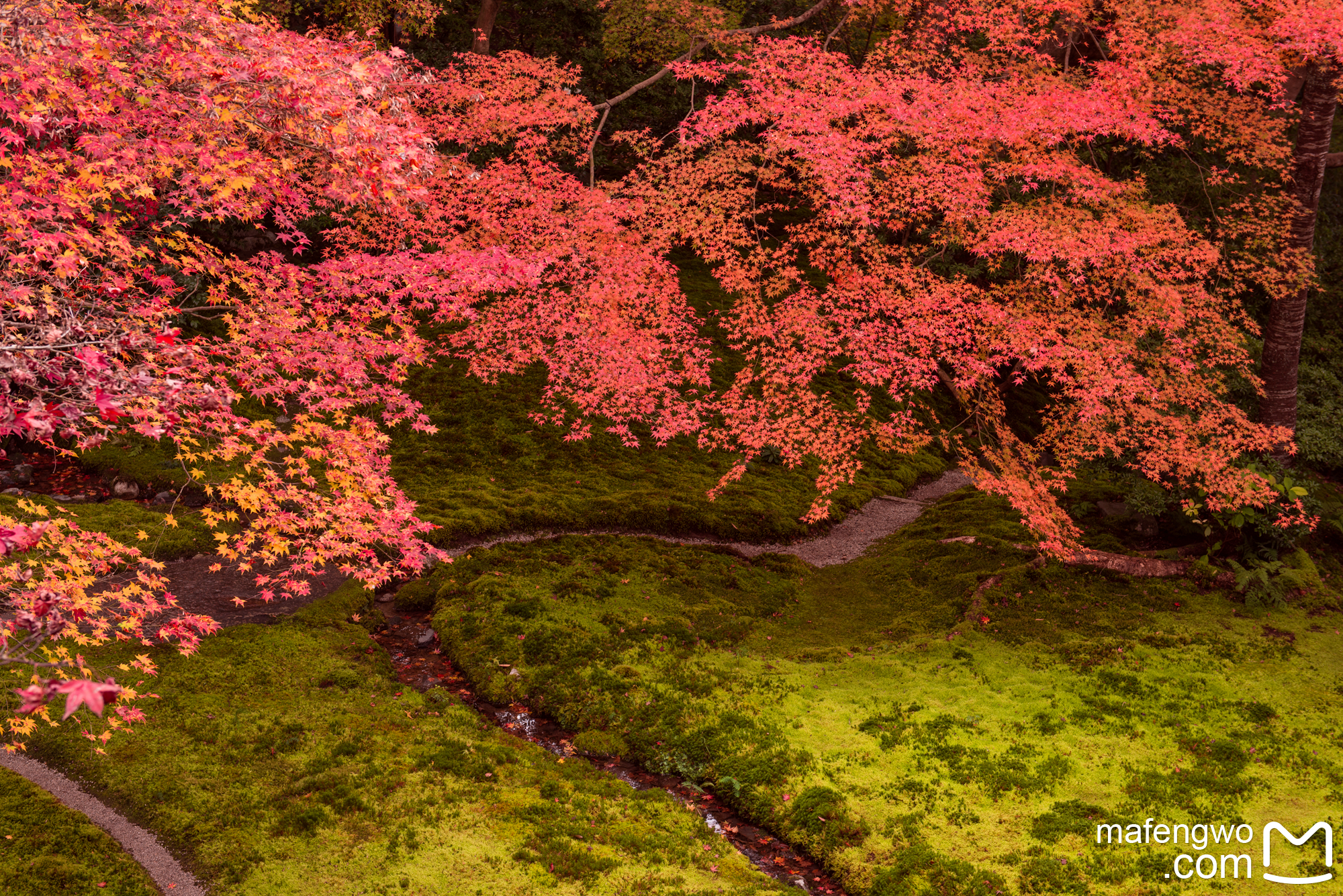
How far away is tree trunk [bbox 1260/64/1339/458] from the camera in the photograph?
611 inches

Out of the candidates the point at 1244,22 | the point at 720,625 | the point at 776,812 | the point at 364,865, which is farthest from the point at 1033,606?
the point at 364,865

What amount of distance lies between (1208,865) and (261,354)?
11211mm

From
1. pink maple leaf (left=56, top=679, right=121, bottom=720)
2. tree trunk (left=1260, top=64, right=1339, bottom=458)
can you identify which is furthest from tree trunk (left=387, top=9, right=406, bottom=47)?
pink maple leaf (left=56, top=679, right=121, bottom=720)

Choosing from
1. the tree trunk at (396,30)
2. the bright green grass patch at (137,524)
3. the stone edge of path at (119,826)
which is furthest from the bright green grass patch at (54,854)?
the tree trunk at (396,30)

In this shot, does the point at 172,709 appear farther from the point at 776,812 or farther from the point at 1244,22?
the point at 1244,22

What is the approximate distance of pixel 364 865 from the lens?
28.6ft

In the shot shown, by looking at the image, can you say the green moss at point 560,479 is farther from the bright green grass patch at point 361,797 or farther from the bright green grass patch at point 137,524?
the bright green grass patch at point 361,797

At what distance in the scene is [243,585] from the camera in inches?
567

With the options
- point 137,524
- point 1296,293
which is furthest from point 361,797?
point 1296,293

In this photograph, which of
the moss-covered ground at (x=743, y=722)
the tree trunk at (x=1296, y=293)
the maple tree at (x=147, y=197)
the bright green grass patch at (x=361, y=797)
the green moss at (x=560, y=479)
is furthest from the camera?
the green moss at (x=560, y=479)

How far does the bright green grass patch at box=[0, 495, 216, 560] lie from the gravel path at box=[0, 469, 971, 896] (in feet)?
0.98

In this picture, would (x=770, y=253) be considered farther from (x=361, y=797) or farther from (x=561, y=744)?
(x=361, y=797)

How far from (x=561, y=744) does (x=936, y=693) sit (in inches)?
217

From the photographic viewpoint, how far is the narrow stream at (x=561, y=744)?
391 inches
